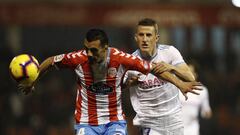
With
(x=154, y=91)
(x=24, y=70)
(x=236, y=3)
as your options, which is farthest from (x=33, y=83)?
(x=236, y=3)

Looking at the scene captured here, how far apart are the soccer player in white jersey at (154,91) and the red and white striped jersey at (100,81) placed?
1.16 feet

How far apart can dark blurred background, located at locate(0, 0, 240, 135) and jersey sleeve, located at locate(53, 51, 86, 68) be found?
23.8 ft

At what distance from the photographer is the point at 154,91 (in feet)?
31.6

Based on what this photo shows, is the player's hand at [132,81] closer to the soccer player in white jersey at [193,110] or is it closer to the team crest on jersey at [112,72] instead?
the team crest on jersey at [112,72]

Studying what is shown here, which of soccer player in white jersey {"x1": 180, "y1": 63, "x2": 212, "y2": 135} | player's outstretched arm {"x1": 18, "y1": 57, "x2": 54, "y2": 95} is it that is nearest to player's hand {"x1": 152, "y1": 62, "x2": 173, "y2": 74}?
player's outstretched arm {"x1": 18, "y1": 57, "x2": 54, "y2": 95}

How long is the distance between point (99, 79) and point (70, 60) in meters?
0.38

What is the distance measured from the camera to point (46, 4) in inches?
670

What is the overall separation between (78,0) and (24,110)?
8.99 ft

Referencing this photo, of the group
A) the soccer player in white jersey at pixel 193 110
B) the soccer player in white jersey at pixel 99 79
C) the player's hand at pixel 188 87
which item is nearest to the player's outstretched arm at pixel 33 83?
the soccer player in white jersey at pixel 99 79

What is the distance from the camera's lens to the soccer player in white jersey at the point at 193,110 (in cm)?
1167

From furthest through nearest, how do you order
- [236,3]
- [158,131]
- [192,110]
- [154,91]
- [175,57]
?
[236,3]
[192,110]
[158,131]
[154,91]
[175,57]

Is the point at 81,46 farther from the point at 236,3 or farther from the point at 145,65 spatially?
the point at 145,65

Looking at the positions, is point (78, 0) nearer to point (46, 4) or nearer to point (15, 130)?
point (46, 4)

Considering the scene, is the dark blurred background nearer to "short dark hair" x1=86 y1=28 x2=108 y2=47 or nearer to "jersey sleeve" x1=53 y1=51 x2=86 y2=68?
"jersey sleeve" x1=53 y1=51 x2=86 y2=68
